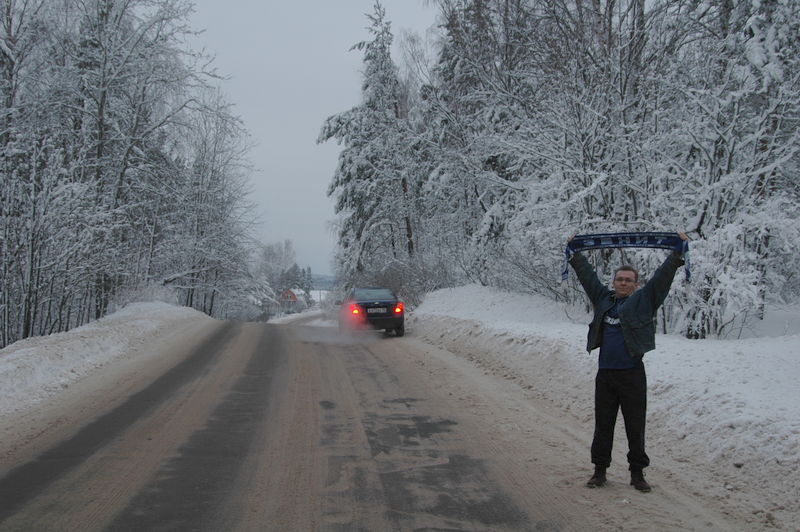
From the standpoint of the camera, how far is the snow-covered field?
180 inches

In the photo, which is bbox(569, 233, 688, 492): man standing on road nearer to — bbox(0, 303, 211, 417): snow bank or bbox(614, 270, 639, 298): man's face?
bbox(614, 270, 639, 298): man's face

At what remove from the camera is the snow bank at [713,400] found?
4.49m

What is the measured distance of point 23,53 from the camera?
19.6m

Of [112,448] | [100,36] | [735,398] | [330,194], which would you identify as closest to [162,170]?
[100,36]

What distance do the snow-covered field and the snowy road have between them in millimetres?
502

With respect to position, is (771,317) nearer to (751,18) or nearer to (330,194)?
(751,18)

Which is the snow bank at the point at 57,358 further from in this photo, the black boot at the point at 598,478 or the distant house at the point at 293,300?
the distant house at the point at 293,300

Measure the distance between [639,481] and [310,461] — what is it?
9.26ft

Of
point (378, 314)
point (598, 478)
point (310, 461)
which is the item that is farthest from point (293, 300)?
point (598, 478)

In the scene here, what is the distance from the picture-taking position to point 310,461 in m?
5.30

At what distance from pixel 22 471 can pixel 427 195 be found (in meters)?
21.2

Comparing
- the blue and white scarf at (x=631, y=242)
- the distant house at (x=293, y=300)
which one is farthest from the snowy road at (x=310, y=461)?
the distant house at (x=293, y=300)

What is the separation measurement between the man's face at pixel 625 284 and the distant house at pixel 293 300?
309ft

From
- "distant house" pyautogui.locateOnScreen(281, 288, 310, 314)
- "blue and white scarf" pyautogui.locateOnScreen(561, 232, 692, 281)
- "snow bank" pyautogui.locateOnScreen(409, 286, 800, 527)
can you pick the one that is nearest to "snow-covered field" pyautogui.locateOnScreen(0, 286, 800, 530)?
"snow bank" pyautogui.locateOnScreen(409, 286, 800, 527)
